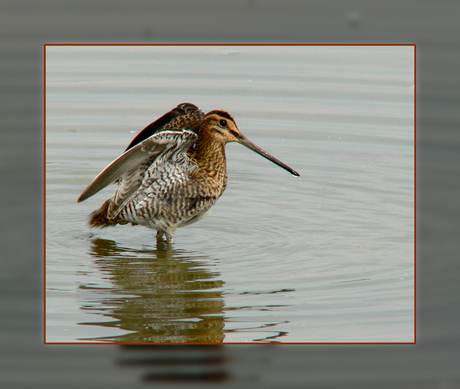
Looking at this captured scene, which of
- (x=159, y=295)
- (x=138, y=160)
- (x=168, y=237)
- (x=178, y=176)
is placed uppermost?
(x=138, y=160)

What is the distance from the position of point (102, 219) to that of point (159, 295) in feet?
5.21

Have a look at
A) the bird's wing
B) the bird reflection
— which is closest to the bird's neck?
the bird's wing

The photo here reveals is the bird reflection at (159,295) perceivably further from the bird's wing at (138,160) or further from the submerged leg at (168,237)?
the bird's wing at (138,160)

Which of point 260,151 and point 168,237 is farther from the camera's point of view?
point 168,237

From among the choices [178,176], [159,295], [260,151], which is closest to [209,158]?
[178,176]

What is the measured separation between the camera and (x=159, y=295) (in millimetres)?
6238

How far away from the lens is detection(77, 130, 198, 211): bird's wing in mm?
6371

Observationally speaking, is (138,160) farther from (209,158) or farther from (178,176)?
(209,158)

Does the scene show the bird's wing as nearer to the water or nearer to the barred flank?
the barred flank

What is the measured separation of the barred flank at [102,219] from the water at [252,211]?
141mm

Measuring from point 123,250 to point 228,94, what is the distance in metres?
3.56

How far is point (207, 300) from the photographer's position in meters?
6.11

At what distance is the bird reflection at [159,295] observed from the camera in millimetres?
5473
